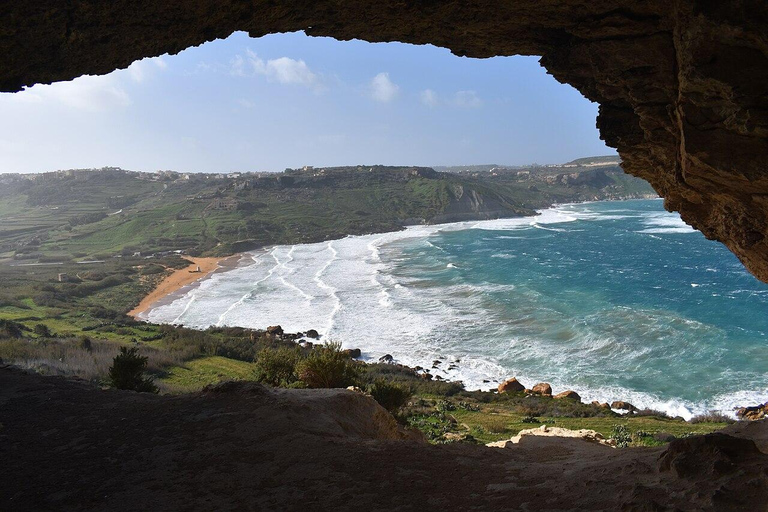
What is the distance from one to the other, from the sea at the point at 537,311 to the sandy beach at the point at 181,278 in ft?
5.91

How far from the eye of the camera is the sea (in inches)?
1023

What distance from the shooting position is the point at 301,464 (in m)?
7.51

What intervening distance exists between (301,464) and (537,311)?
3193cm

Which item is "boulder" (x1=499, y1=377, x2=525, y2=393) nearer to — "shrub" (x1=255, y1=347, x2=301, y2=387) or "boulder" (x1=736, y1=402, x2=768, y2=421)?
"boulder" (x1=736, y1=402, x2=768, y2=421)

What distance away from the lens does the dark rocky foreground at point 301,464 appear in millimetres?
6062

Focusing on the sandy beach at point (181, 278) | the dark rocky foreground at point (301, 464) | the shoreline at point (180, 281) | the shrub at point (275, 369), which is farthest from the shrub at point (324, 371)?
the sandy beach at point (181, 278)

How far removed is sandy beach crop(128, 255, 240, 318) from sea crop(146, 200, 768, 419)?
5.91ft

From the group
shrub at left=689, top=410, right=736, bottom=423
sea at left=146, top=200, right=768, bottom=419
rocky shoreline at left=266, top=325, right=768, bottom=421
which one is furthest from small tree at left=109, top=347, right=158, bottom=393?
shrub at left=689, top=410, right=736, bottom=423

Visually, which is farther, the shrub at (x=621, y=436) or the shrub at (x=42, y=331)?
the shrub at (x=42, y=331)

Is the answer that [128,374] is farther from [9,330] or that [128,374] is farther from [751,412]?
[751,412]

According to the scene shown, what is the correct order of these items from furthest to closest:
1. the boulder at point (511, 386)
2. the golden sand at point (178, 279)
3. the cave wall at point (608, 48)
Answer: the golden sand at point (178, 279) → the boulder at point (511, 386) → the cave wall at point (608, 48)

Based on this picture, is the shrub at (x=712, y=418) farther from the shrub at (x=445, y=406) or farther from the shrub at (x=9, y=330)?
the shrub at (x=9, y=330)

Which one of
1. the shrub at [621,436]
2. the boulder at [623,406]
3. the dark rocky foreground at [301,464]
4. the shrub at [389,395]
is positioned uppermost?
the dark rocky foreground at [301,464]

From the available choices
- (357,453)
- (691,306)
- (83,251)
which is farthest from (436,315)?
(83,251)
